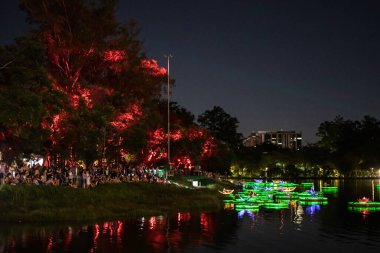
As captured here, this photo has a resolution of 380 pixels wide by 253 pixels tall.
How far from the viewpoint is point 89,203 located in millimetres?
35625

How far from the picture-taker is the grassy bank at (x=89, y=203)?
32344mm

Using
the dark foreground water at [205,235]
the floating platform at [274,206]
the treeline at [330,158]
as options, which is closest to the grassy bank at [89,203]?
the dark foreground water at [205,235]

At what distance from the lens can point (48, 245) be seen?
25312mm

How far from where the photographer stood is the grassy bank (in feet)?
106

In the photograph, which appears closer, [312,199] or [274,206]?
[274,206]

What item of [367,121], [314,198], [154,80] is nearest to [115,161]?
[154,80]

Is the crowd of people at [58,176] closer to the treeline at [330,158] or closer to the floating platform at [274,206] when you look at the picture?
the floating platform at [274,206]

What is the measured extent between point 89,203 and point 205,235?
954 cm

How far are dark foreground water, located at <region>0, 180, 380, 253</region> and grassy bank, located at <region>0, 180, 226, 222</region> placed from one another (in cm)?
179

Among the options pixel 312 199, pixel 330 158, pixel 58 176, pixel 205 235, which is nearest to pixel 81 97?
pixel 58 176

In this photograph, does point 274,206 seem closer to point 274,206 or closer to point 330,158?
point 274,206

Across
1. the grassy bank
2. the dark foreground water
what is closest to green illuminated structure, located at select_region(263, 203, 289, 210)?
the grassy bank

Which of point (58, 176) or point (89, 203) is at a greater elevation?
point (58, 176)

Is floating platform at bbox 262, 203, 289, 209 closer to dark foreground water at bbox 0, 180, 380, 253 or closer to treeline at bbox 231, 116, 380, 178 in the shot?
dark foreground water at bbox 0, 180, 380, 253
